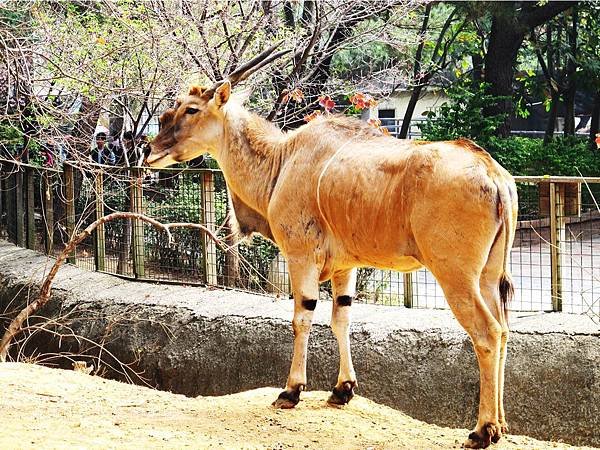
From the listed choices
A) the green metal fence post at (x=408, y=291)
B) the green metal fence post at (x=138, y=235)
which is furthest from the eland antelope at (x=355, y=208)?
the green metal fence post at (x=138, y=235)

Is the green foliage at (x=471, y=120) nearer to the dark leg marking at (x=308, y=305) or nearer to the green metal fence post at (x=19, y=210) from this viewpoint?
the green metal fence post at (x=19, y=210)

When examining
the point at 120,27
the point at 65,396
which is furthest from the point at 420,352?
the point at 120,27

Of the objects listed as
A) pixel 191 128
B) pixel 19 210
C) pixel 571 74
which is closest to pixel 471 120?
pixel 571 74

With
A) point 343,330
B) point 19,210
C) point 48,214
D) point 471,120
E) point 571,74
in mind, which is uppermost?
point 571,74

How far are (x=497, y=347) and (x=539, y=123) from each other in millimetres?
37845

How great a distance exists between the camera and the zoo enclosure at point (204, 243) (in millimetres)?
8391

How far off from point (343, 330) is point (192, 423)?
4.36 feet

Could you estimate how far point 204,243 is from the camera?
997 cm

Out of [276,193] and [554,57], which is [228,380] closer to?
[276,193]

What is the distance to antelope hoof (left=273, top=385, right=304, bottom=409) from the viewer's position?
21.0ft

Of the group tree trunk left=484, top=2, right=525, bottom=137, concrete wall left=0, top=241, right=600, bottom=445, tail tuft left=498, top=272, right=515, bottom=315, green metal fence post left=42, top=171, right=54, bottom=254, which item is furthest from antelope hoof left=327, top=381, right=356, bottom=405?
tree trunk left=484, top=2, right=525, bottom=137

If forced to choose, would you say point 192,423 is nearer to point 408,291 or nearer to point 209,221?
point 408,291

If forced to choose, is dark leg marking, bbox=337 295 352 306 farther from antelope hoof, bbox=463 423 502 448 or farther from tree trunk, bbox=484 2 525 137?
tree trunk, bbox=484 2 525 137

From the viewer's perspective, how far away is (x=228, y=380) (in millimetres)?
8727
